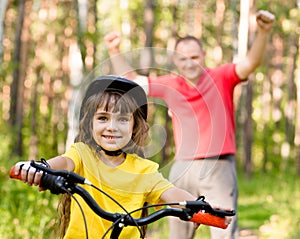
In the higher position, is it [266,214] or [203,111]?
[203,111]

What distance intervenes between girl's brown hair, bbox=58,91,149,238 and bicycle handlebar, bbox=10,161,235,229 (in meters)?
0.56

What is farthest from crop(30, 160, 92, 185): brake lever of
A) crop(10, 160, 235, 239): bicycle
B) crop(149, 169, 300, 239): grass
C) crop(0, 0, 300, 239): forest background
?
crop(149, 169, 300, 239): grass

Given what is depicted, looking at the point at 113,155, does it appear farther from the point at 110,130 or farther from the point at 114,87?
the point at 114,87

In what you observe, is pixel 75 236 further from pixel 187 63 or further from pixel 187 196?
pixel 187 63

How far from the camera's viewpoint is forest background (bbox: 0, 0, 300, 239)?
793cm

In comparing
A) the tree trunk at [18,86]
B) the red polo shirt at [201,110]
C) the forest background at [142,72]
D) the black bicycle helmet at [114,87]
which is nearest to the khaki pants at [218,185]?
the red polo shirt at [201,110]

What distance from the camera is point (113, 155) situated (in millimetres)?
3537

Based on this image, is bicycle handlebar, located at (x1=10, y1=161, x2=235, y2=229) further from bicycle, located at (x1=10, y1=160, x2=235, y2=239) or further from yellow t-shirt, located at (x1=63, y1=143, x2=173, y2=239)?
yellow t-shirt, located at (x1=63, y1=143, x2=173, y2=239)

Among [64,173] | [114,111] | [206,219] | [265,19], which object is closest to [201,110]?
[265,19]

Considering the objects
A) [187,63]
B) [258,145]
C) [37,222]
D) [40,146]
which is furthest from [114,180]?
[258,145]

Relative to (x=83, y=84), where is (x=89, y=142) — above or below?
below

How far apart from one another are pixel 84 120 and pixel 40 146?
25158 mm

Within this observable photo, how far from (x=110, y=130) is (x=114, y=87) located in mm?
217

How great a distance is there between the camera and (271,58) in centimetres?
4581
